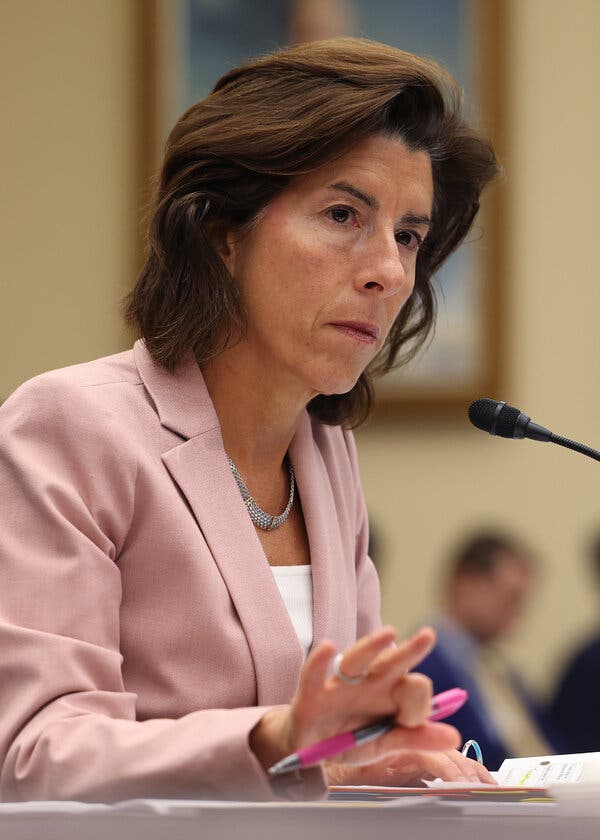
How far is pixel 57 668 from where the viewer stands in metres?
1.34

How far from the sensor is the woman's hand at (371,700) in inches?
43.6

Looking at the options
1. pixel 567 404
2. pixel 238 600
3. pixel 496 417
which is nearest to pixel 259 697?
pixel 238 600

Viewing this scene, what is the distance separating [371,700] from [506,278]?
3649mm

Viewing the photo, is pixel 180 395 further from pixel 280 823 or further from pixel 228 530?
pixel 280 823

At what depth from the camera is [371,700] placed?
1131mm

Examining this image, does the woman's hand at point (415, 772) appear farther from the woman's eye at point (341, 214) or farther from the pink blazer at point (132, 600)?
the woman's eye at point (341, 214)

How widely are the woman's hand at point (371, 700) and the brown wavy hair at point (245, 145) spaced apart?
27.7 inches

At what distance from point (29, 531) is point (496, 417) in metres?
0.70

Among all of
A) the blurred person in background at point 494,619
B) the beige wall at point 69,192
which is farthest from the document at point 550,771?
the beige wall at point 69,192

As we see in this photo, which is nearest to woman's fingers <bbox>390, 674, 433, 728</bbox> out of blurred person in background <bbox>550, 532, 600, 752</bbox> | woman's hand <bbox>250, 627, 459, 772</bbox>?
woman's hand <bbox>250, 627, 459, 772</bbox>

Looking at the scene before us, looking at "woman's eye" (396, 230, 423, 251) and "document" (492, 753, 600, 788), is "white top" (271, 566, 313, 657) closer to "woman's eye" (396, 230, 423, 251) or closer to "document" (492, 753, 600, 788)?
"document" (492, 753, 600, 788)

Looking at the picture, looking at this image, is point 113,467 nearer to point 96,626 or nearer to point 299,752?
point 96,626

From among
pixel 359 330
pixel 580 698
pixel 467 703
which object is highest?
pixel 359 330

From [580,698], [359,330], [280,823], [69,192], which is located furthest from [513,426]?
[69,192]
